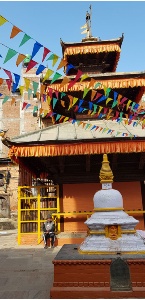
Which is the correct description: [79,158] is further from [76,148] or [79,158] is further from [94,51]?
[94,51]

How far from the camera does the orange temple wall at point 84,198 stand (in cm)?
930

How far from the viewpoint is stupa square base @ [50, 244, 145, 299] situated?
11.8 ft

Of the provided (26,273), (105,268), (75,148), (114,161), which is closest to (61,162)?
(75,148)

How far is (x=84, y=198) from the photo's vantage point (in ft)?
31.3

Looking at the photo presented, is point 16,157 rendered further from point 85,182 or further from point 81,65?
point 81,65

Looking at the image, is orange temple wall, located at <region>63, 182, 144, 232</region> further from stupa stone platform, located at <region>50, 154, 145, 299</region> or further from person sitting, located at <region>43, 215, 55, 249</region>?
stupa stone platform, located at <region>50, 154, 145, 299</region>

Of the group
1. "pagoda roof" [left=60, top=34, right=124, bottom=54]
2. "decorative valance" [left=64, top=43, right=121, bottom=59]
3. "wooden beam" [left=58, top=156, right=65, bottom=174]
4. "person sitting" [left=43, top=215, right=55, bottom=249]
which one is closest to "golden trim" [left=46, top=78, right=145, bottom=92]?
"decorative valance" [left=64, top=43, right=121, bottom=59]

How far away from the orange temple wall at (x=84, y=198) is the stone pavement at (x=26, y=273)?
4.86 feet

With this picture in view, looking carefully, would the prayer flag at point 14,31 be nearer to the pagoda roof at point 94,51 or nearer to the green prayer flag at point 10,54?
the green prayer flag at point 10,54

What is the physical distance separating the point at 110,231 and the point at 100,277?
83cm

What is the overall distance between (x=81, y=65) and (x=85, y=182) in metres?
7.32

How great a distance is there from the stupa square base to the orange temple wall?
18.2ft

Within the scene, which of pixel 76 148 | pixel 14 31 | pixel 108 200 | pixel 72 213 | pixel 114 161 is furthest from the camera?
pixel 114 161

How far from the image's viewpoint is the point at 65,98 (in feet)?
36.7
